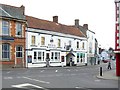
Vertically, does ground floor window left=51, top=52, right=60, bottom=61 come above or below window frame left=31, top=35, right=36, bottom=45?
below

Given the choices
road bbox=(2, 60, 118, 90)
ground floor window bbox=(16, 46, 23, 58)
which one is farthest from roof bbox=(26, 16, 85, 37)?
road bbox=(2, 60, 118, 90)

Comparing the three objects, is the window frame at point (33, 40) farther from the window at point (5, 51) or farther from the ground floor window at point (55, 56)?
the ground floor window at point (55, 56)

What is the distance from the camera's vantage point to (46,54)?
46281 millimetres

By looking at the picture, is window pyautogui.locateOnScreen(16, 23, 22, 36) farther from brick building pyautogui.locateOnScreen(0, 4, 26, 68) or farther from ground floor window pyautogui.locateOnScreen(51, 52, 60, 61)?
ground floor window pyautogui.locateOnScreen(51, 52, 60, 61)

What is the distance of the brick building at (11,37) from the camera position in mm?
38281

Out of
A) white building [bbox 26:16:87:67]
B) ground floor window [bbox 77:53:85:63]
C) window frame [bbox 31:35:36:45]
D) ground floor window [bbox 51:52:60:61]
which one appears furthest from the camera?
ground floor window [bbox 77:53:85:63]

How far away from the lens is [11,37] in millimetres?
39125

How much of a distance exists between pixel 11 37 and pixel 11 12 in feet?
14.4

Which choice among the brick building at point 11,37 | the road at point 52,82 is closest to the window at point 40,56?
the brick building at point 11,37

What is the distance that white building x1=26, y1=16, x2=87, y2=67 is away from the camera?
43.0m

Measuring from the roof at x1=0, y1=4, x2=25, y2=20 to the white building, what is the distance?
6.75ft

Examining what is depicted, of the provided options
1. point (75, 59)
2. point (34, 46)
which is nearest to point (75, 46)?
point (75, 59)

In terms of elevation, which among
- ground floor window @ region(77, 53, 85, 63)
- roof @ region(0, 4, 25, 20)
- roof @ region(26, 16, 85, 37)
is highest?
roof @ region(0, 4, 25, 20)

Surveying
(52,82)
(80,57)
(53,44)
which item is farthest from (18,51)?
(52,82)
